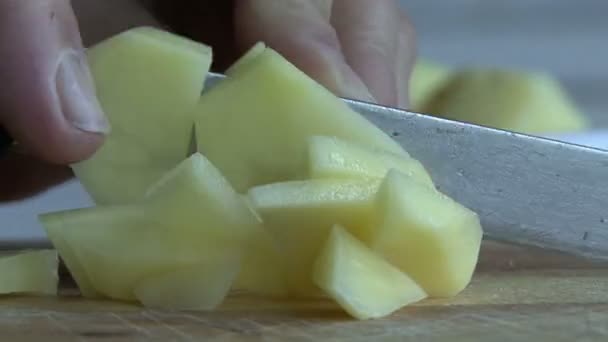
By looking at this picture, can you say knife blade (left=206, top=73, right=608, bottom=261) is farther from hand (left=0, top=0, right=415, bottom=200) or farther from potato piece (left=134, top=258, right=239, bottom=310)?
potato piece (left=134, top=258, right=239, bottom=310)

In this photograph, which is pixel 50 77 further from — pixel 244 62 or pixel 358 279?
pixel 358 279

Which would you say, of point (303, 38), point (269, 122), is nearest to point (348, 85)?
point (303, 38)

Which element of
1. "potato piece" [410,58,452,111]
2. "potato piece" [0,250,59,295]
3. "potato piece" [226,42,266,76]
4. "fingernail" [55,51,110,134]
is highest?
"potato piece" [226,42,266,76]

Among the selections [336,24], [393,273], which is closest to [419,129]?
[393,273]

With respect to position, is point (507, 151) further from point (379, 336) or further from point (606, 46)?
point (606, 46)

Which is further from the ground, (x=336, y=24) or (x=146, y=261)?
(x=336, y=24)

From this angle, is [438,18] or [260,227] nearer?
[260,227]

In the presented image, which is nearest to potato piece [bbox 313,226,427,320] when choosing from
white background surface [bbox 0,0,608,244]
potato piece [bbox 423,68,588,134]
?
potato piece [bbox 423,68,588,134]
